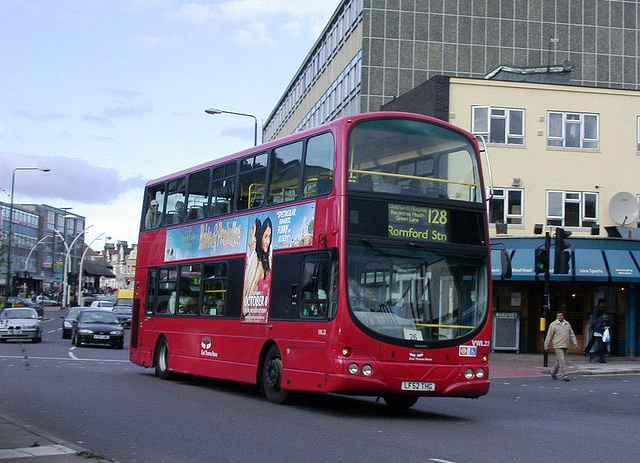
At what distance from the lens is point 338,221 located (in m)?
14.3

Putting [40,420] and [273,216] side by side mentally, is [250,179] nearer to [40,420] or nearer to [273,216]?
[273,216]

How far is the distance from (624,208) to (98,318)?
66.9 ft

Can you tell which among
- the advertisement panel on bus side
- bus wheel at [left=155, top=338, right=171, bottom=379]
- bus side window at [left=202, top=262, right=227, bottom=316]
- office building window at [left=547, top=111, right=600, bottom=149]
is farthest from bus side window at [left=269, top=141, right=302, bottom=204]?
office building window at [left=547, top=111, right=600, bottom=149]

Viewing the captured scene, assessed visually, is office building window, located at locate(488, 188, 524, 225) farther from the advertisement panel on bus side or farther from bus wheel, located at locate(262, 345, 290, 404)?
bus wheel, located at locate(262, 345, 290, 404)

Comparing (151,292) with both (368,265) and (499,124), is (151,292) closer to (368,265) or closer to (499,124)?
(368,265)

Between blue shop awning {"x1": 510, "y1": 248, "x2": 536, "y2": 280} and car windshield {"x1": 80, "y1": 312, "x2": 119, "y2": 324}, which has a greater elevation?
blue shop awning {"x1": 510, "y1": 248, "x2": 536, "y2": 280}

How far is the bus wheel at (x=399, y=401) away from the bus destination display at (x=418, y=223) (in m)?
3.01

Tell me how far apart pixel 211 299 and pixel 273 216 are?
10.4ft

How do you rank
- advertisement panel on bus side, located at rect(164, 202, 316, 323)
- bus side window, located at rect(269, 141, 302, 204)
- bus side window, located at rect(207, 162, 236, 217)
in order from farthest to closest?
bus side window, located at rect(207, 162, 236, 217) < bus side window, located at rect(269, 141, 302, 204) < advertisement panel on bus side, located at rect(164, 202, 316, 323)

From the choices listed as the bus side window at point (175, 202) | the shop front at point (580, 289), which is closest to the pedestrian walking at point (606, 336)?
the shop front at point (580, 289)

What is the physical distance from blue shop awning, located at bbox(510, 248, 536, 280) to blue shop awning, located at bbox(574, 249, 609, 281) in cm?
150

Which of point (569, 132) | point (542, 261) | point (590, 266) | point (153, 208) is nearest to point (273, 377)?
point (153, 208)

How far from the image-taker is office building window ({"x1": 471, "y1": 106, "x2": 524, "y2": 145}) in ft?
120

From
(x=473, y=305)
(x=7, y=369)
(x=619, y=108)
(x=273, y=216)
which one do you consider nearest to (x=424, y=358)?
(x=473, y=305)
